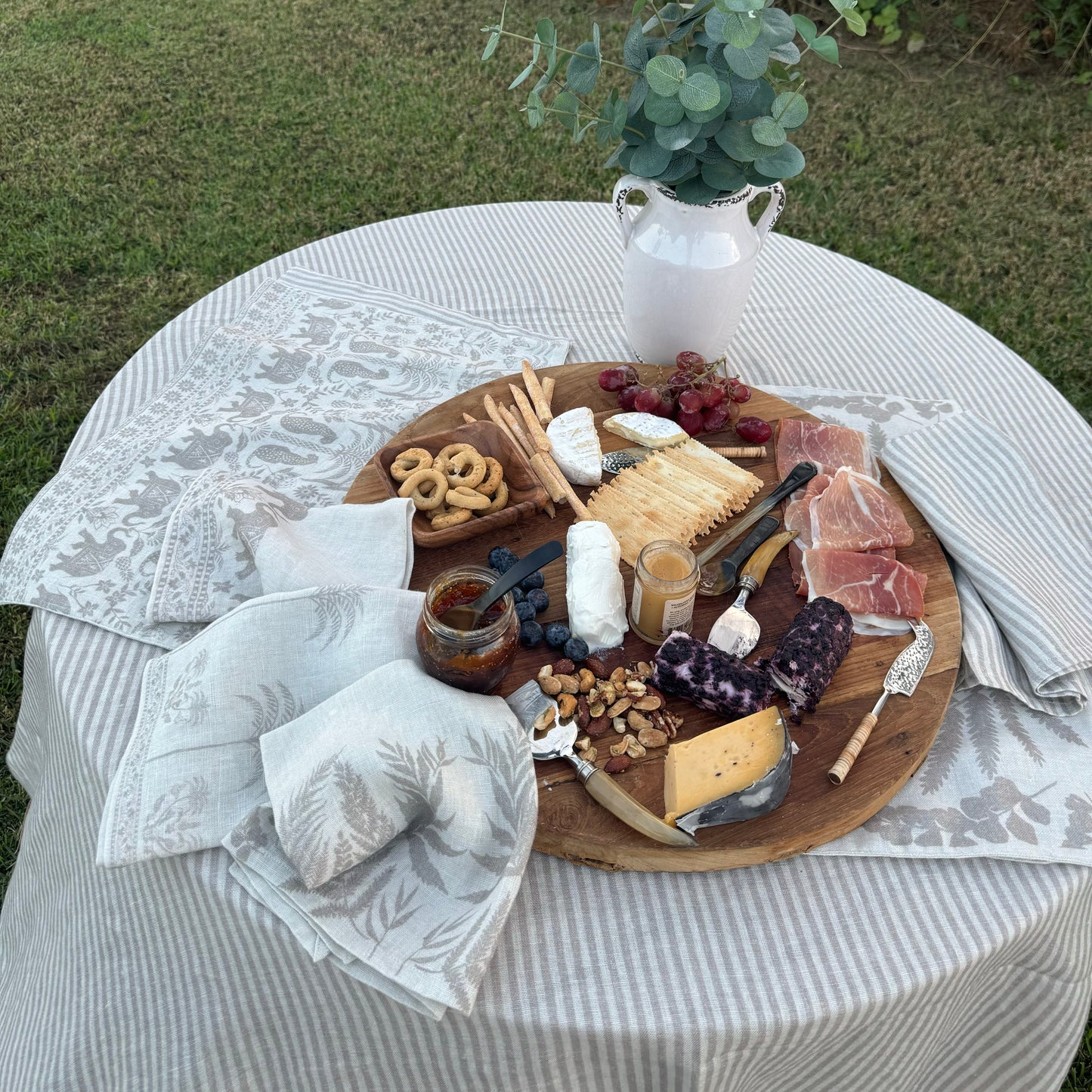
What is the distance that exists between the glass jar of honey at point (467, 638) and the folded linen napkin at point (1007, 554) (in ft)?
2.77

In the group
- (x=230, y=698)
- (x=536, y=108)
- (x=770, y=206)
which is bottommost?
(x=230, y=698)

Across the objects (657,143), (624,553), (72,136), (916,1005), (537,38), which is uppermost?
(537,38)

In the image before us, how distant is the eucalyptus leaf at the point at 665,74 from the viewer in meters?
1.66

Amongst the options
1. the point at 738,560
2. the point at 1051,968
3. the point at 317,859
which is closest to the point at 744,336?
the point at 738,560

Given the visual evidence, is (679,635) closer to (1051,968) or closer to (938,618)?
(938,618)

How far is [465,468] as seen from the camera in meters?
1.91

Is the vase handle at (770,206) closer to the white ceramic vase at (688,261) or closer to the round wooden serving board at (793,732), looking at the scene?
the white ceramic vase at (688,261)

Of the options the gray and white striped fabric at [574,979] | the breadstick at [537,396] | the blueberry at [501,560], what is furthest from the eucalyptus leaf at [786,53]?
the gray and white striped fabric at [574,979]

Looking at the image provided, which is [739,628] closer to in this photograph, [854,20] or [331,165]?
[854,20]

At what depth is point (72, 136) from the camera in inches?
203


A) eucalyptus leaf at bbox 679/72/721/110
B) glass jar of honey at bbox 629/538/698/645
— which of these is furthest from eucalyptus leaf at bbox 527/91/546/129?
glass jar of honey at bbox 629/538/698/645

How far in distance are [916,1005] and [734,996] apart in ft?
0.91

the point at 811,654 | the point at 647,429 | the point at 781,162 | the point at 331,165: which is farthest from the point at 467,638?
the point at 331,165

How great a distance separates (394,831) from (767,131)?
1.37 m
